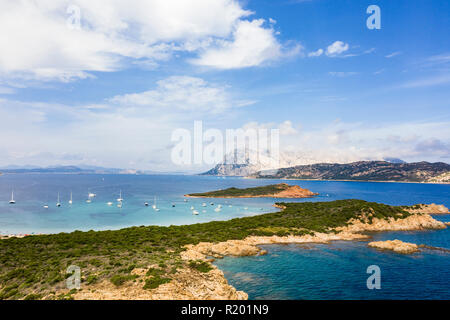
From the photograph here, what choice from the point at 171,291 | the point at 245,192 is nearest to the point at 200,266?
the point at 171,291

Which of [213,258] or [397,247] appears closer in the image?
[213,258]

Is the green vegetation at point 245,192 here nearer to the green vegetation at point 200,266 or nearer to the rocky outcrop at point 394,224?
the rocky outcrop at point 394,224

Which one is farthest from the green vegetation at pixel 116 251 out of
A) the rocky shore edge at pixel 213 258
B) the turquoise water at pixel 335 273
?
the turquoise water at pixel 335 273

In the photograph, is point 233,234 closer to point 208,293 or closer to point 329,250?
point 329,250

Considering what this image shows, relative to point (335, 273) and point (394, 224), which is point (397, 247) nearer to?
point (335, 273)

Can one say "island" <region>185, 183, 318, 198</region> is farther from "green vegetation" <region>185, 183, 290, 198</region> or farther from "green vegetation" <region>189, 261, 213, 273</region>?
"green vegetation" <region>189, 261, 213, 273</region>
